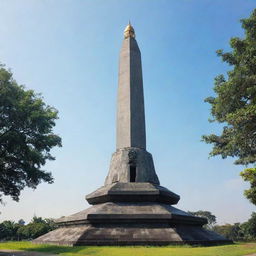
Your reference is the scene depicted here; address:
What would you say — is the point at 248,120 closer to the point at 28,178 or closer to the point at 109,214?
the point at 109,214

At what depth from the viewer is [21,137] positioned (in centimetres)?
2139

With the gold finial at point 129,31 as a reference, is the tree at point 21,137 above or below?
below

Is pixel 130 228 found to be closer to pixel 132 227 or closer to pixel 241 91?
pixel 132 227

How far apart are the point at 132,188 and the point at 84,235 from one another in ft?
18.0

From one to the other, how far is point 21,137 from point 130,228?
34.1ft

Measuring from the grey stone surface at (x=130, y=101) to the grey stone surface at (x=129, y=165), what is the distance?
783mm

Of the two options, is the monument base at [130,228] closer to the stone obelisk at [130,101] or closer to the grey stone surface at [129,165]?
the grey stone surface at [129,165]

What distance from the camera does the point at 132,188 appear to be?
68.0 ft

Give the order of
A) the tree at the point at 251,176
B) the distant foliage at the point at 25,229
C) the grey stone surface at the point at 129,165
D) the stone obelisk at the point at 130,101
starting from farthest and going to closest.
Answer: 1. the distant foliage at the point at 25,229
2. the stone obelisk at the point at 130,101
3. the grey stone surface at the point at 129,165
4. the tree at the point at 251,176

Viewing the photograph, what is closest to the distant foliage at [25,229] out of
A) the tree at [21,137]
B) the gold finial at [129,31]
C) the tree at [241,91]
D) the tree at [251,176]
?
the tree at [21,137]

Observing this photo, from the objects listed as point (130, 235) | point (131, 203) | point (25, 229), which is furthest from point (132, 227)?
point (25, 229)

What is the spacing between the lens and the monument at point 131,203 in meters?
16.6

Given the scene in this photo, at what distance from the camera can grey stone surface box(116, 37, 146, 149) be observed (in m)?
24.2

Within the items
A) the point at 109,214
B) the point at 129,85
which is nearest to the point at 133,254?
the point at 109,214
